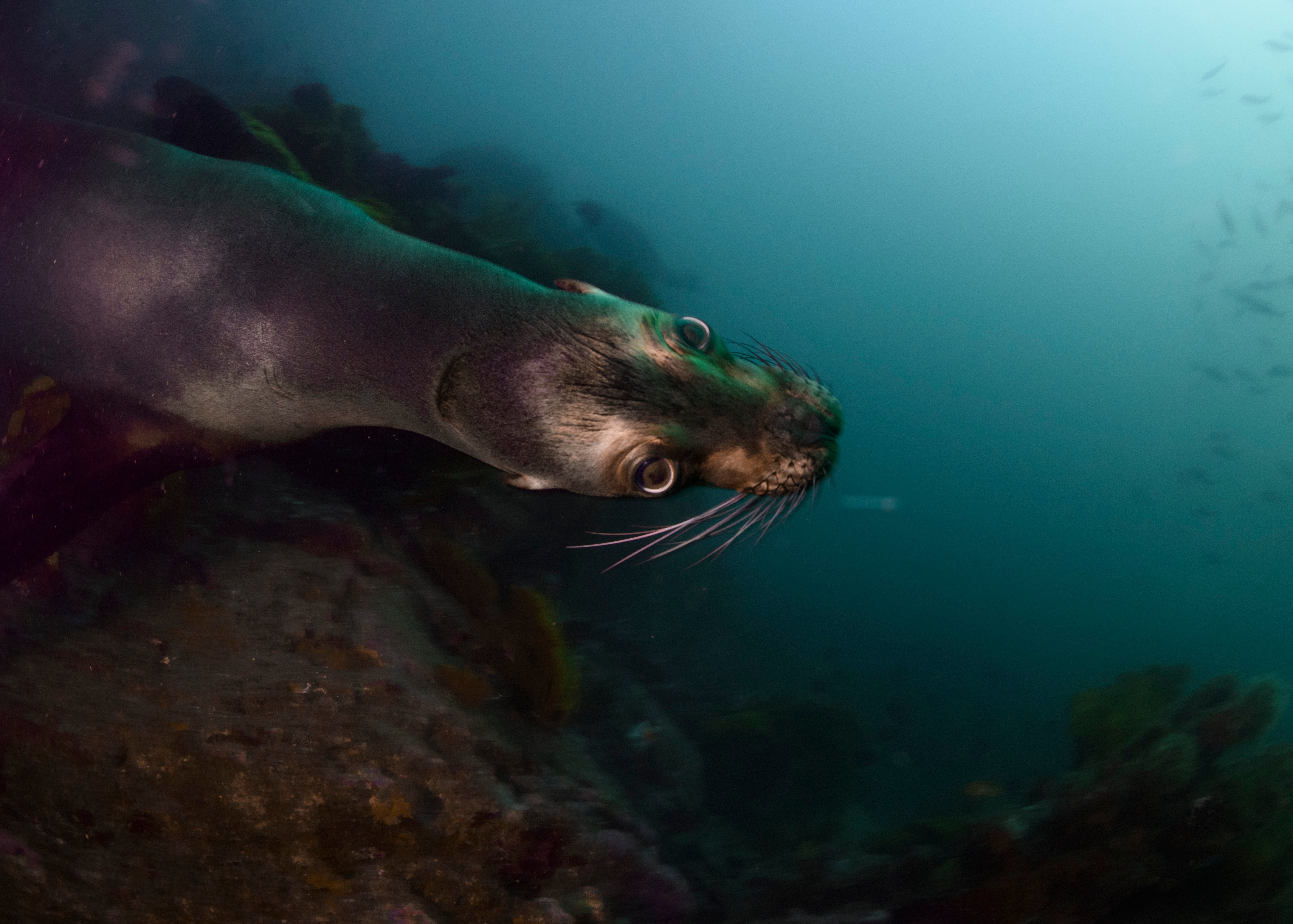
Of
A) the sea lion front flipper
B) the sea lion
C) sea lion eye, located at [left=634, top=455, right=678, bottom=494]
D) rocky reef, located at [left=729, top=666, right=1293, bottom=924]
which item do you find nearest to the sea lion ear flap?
the sea lion

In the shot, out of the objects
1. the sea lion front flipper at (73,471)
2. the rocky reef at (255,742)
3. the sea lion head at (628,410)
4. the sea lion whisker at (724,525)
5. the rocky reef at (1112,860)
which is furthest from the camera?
the rocky reef at (1112,860)

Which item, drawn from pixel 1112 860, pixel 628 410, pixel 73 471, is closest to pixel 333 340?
pixel 628 410

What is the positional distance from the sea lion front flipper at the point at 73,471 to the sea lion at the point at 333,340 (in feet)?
0.11

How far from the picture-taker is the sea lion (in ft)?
5.69

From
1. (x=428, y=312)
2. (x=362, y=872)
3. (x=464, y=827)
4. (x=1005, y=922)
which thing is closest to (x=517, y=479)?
(x=428, y=312)

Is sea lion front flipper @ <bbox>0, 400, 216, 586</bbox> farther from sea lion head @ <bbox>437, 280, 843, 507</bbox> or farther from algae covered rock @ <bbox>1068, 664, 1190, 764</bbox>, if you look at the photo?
algae covered rock @ <bbox>1068, 664, 1190, 764</bbox>

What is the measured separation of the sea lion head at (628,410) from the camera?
5.60ft

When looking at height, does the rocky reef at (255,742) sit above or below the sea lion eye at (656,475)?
below

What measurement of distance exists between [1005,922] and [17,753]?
5.26 meters

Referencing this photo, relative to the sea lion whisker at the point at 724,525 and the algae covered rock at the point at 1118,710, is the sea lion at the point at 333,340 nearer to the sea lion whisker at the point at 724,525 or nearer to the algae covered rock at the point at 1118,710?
the sea lion whisker at the point at 724,525

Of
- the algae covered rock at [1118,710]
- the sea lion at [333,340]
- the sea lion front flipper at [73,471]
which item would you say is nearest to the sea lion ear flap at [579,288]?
the sea lion at [333,340]

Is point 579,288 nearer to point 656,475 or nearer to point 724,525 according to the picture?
point 656,475

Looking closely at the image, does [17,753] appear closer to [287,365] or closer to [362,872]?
[362,872]

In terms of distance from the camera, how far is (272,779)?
2.48 meters
